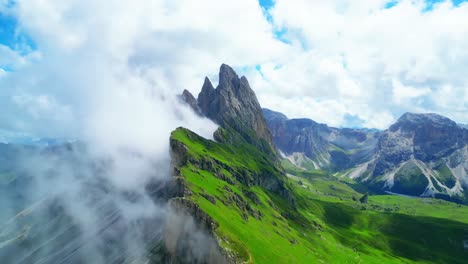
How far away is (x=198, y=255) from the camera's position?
4857 inches

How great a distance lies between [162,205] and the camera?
170m

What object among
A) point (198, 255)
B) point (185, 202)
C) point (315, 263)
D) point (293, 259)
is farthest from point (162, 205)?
point (315, 263)

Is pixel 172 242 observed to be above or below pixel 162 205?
below

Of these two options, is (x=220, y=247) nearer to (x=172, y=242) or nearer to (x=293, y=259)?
(x=172, y=242)

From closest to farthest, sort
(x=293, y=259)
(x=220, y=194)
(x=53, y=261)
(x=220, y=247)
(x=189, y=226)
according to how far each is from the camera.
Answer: (x=220, y=247)
(x=189, y=226)
(x=293, y=259)
(x=53, y=261)
(x=220, y=194)

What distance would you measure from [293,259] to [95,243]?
96.0 m

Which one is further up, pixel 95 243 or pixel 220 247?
pixel 95 243

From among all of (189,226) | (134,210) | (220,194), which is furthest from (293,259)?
(134,210)

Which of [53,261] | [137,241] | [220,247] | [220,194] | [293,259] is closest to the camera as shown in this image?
[220,247]

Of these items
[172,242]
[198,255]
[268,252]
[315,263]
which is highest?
[172,242]

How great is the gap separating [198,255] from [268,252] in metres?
42.6

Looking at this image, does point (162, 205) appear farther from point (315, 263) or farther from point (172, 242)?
point (315, 263)

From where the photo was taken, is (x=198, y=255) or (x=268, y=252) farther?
(x=268, y=252)

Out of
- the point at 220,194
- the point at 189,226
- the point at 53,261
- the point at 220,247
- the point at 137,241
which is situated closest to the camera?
the point at 220,247
